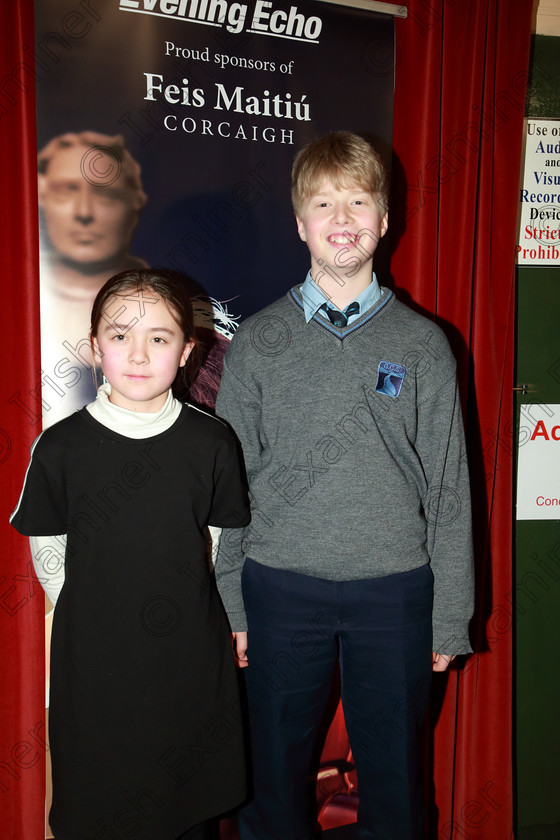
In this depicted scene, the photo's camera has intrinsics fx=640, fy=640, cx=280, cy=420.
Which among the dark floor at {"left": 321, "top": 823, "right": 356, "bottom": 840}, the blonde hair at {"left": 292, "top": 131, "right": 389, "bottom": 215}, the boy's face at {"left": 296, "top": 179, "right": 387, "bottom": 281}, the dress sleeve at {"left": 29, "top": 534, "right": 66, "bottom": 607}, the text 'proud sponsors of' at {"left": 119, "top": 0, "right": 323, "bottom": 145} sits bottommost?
the dark floor at {"left": 321, "top": 823, "right": 356, "bottom": 840}

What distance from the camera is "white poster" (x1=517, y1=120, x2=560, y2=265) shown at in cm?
204

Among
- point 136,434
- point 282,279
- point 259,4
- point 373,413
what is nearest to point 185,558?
point 136,434

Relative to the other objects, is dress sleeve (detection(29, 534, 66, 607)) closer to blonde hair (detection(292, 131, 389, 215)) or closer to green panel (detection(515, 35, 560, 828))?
blonde hair (detection(292, 131, 389, 215))

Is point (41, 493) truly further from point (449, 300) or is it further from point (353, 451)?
point (449, 300)

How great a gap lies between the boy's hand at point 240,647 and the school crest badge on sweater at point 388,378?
66cm

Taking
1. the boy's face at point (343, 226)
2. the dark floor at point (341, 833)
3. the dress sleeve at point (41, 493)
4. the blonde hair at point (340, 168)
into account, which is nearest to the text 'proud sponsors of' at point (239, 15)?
the blonde hair at point (340, 168)

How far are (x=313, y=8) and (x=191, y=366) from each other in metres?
1.04

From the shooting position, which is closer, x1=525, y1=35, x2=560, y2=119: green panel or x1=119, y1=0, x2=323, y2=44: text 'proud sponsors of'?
x1=119, y1=0, x2=323, y2=44: text 'proud sponsors of'

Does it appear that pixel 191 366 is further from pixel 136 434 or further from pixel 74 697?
pixel 74 697

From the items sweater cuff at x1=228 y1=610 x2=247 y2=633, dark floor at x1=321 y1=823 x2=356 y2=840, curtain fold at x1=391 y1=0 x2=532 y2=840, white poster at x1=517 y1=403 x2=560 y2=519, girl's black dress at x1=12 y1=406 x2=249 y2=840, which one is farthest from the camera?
white poster at x1=517 y1=403 x2=560 y2=519

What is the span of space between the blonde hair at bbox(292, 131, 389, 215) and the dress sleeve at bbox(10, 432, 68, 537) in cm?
78

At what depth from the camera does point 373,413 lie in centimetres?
140

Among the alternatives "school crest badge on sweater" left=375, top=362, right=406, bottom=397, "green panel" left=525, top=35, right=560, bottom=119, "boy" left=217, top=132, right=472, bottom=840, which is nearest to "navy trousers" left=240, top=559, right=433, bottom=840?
"boy" left=217, top=132, right=472, bottom=840

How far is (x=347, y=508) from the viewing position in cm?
138
